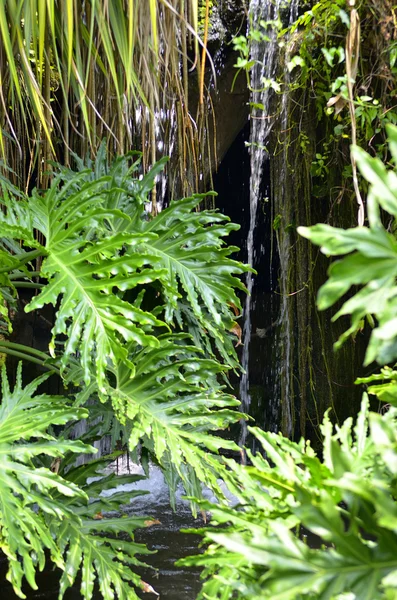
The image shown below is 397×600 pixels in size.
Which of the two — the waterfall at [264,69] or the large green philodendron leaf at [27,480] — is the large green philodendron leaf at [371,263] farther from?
the waterfall at [264,69]

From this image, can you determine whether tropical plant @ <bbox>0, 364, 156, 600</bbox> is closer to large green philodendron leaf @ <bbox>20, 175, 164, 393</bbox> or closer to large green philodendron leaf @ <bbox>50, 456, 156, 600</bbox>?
large green philodendron leaf @ <bbox>50, 456, 156, 600</bbox>

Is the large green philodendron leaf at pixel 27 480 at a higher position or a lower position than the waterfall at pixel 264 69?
lower

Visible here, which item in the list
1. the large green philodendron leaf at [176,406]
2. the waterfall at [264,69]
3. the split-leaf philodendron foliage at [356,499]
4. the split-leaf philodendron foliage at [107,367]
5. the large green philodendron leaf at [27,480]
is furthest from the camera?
the waterfall at [264,69]

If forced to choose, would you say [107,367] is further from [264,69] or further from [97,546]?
[264,69]

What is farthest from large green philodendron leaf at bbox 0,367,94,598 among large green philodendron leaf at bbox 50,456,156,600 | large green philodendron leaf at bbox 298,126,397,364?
large green philodendron leaf at bbox 298,126,397,364

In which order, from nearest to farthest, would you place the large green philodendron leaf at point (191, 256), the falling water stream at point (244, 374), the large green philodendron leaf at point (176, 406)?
1. the large green philodendron leaf at point (176, 406)
2. the large green philodendron leaf at point (191, 256)
3. the falling water stream at point (244, 374)

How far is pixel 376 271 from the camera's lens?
1.78 ft

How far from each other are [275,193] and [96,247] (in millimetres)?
2112

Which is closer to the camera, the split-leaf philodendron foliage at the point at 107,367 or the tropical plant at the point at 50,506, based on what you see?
the tropical plant at the point at 50,506

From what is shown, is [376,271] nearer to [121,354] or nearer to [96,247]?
[121,354]

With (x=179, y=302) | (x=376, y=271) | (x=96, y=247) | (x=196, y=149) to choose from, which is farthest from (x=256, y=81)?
(x=376, y=271)

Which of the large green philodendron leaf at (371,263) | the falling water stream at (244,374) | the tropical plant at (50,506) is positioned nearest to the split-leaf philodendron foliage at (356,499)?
the large green philodendron leaf at (371,263)

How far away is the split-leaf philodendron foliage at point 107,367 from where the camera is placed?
149 cm

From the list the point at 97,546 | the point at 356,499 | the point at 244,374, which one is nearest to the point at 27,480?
the point at 97,546
